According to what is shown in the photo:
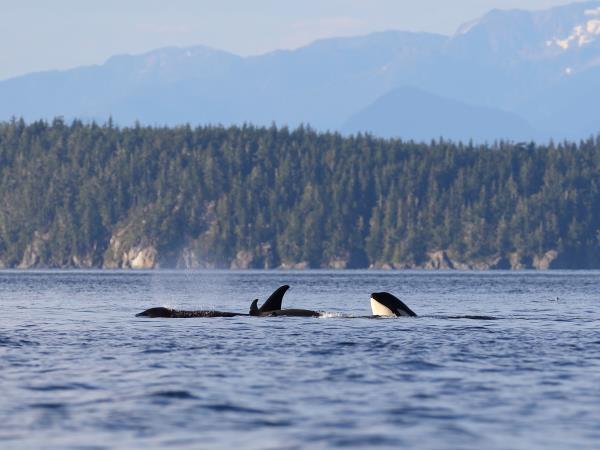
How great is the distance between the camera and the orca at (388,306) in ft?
184

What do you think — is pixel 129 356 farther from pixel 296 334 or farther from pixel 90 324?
pixel 90 324

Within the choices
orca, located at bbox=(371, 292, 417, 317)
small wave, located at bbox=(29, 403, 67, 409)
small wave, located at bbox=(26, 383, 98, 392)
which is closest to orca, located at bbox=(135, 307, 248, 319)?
orca, located at bbox=(371, 292, 417, 317)

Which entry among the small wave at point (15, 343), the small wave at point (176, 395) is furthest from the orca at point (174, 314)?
the small wave at point (176, 395)

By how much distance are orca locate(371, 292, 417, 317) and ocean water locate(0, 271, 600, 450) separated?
2.17 m

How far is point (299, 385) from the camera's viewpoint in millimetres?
31984

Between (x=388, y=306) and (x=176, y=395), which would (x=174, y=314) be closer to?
(x=388, y=306)

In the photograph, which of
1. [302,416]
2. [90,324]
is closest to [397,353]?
[302,416]

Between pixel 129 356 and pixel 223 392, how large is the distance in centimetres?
868

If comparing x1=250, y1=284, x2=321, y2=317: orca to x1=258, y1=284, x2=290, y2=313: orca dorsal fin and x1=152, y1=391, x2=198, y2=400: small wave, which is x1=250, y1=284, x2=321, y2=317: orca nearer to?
x1=258, y1=284, x2=290, y2=313: orca dorsal fin

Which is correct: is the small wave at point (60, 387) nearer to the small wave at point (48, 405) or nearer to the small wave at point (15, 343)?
the small wave at point (48, 405)

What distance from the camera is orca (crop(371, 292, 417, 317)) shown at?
56.2 metres

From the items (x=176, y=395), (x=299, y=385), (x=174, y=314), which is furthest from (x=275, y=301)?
(x=176, y=395)

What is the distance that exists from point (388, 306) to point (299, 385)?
988 inches

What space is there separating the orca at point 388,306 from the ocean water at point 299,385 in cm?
217
